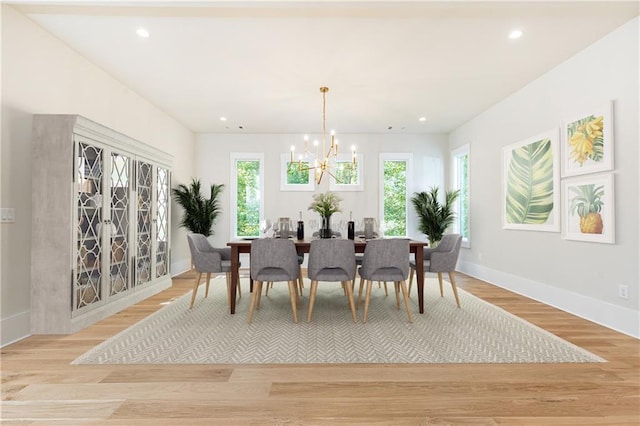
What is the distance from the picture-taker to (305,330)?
3037mm

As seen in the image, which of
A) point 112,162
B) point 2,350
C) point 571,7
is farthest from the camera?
point 112,162

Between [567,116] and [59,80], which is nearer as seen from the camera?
[59,80]

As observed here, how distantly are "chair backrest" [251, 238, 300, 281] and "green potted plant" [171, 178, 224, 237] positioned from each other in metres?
Answer: 3.44

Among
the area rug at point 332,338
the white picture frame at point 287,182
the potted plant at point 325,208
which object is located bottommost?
the area rug at point 332,338

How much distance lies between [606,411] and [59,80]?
508 centimetres

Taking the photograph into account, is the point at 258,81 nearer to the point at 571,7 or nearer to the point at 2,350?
the point at 571,7

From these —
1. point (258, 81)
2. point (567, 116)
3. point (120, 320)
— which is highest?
point (258, 81)

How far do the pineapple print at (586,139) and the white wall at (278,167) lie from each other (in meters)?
3.43

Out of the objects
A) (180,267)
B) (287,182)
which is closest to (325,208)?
(287,182)

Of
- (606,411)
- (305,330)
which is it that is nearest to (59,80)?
(305,330)

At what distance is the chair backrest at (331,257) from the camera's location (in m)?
3.21

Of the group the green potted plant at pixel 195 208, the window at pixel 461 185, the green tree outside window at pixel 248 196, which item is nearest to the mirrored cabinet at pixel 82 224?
the green potted plant at pixel 195 208

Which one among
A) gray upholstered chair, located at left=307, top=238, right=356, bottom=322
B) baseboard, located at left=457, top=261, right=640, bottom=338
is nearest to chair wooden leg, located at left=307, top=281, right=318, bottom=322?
gray upholstered chair, located at left=307, top=238, right=356, bottom=322

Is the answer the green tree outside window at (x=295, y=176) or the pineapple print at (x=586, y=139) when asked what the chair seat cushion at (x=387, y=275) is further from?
the green tree outside window at (x=295, y=176)
